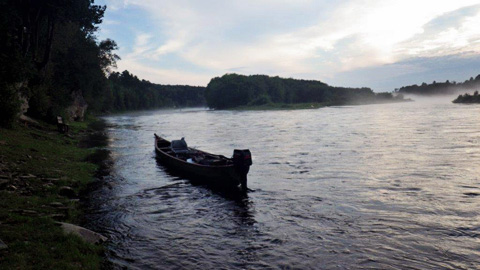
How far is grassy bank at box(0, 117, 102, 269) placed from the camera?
23.0ft

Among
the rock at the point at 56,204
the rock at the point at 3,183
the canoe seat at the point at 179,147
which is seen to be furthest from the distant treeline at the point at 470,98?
the rock at the point at 3,183

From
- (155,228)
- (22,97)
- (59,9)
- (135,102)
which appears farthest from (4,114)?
(135,102)

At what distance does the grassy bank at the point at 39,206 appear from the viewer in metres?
7.01

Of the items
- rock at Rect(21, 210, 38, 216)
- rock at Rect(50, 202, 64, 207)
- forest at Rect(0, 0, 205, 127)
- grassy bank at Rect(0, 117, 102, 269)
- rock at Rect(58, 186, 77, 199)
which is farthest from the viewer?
forest at Rect(0, 0, 205, 127)

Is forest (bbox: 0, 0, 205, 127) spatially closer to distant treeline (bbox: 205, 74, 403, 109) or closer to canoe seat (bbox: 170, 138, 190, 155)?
canoe seat (bbox: 170, 138, 190, 155)

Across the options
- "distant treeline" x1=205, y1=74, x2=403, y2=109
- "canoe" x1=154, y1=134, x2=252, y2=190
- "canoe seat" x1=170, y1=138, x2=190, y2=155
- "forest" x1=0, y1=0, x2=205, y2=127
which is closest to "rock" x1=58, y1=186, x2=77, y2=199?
"canoe" x1=154, y1=134, x2=252, y2=190

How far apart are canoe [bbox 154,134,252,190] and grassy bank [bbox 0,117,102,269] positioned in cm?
478

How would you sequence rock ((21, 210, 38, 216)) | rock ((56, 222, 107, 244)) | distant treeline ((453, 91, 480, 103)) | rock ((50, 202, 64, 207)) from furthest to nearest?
distant treeline ((453, 91, 480, 103)), rock ((50, 202, 64, 207)), rock ((21, 210, 38, 216)), rock ((56, 222, 107, 244))

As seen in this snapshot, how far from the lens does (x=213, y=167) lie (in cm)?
1602

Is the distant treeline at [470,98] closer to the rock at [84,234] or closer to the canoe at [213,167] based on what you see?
the canoe at [213,167]

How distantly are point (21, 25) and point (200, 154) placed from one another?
19.2 m

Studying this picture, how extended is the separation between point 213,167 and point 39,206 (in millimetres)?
7563

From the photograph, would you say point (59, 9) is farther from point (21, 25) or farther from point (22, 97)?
point (22, 97)

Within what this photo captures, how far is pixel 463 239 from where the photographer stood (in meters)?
9.23
